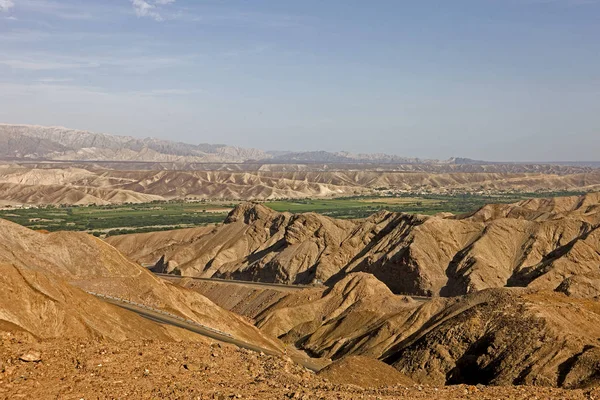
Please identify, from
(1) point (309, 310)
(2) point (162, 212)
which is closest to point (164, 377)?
(1) point (309, 310)

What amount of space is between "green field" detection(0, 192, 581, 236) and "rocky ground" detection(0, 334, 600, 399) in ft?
354

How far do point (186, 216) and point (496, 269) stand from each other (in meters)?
99.1

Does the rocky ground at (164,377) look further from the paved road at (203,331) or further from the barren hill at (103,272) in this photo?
the barren hill at (103,272)

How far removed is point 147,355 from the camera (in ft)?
59.9

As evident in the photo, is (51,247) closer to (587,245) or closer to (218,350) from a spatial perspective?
(218,350)

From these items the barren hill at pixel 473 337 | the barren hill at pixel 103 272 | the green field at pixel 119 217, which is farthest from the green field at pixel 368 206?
the barren hill at pixel 103 272

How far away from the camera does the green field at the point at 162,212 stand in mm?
137875

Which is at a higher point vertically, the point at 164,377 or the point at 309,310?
the point at 164,377

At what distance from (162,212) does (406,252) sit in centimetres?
10952

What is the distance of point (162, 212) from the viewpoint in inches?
6777

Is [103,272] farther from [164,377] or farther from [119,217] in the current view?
[119,217]

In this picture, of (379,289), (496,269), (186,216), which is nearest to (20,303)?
(379,289)

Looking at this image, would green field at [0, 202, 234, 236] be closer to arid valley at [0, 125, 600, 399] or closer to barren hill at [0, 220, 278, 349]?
arid valley at [0, 125, 600, 399]

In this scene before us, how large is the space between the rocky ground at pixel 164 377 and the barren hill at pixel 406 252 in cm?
4176
